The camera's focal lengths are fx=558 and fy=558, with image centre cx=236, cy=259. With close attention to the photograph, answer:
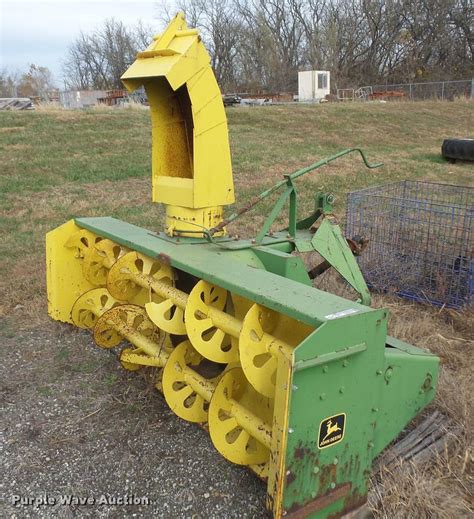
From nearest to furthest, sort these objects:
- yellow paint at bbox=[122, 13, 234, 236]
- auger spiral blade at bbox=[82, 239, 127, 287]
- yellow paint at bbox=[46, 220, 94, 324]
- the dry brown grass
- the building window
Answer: the dry brown grass, yellow paint at bbox=[122, 13, 234, 236], auger spiral blade at bbox=[82, 239, 127, 287], yellow paint at bbox=[46, 220, 94, 324], the building window

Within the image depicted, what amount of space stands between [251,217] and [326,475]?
5.83 meters

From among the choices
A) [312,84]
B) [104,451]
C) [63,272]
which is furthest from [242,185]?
[312,84]

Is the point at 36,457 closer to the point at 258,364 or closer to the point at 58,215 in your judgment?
the point at 258,364

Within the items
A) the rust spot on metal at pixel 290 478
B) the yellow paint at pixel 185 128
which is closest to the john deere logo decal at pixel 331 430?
the rust spot on metal at pixel 290 478

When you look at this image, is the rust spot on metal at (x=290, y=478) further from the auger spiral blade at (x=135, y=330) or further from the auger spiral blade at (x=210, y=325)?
the auger spiral blade at (x=135, y=330)

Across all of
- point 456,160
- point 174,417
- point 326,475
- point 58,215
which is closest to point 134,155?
point 58,215

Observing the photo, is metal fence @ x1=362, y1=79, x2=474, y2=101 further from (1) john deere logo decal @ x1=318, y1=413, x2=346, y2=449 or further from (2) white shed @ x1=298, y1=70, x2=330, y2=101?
(1) john deere logo decal @ x1=318, y1=413, x2=346, y2=449

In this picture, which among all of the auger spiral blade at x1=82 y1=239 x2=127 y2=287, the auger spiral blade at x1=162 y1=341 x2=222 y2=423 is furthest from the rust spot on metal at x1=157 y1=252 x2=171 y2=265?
the auger spiral blade at x1=82 y1=239 x2=127 y2=287

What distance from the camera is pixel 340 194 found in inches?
383

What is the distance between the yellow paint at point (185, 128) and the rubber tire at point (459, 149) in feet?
35.5

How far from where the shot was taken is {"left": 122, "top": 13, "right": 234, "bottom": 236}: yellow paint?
3148 mm

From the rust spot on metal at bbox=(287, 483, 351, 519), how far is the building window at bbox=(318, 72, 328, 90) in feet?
109

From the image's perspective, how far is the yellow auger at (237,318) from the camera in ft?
7.08

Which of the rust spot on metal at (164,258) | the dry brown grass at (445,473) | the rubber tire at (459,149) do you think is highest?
the rubber tire at (459,149)
